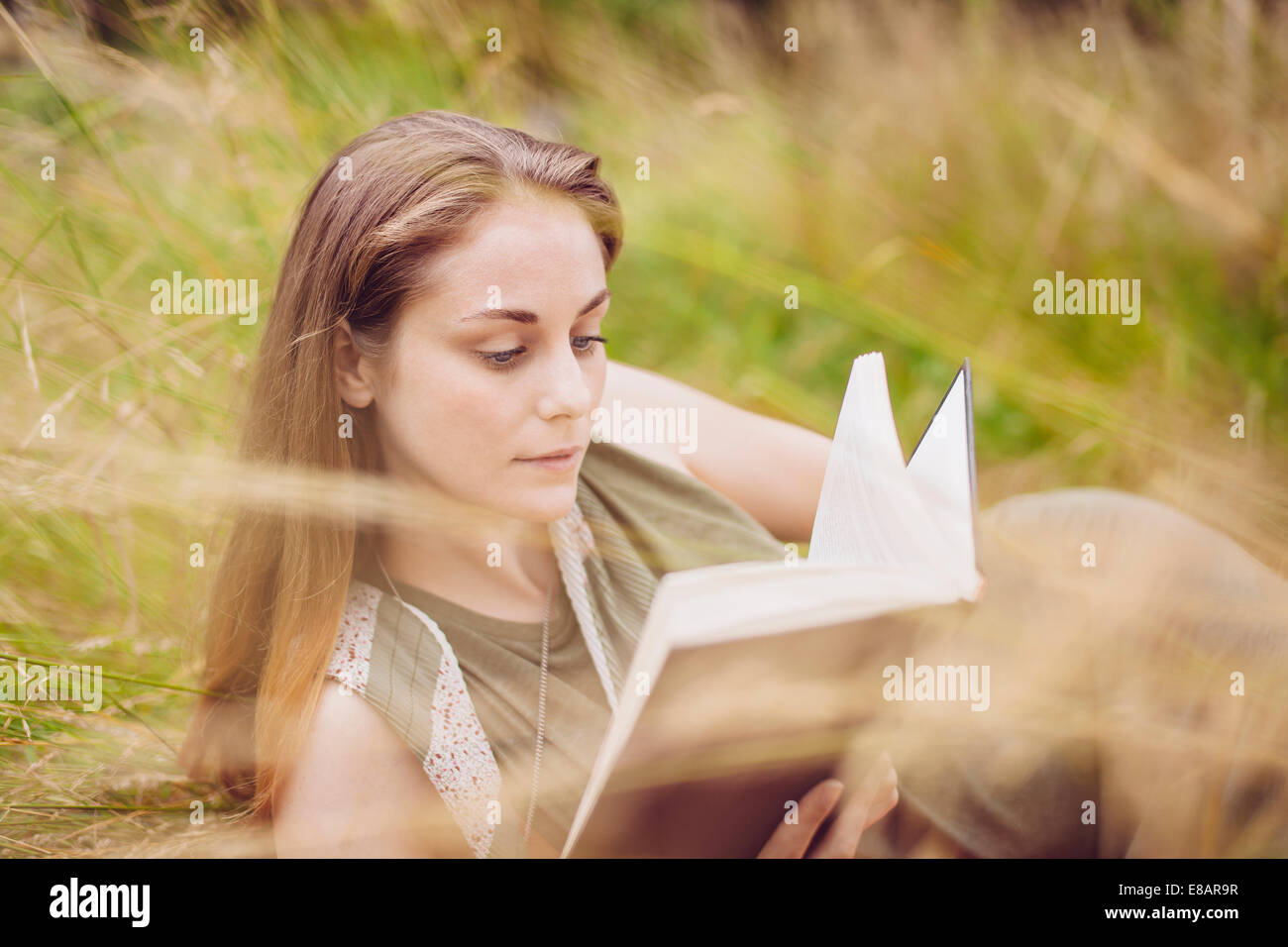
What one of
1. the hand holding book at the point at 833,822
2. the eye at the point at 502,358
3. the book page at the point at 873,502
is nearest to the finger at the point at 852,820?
the hand holding book at the point at 833,822

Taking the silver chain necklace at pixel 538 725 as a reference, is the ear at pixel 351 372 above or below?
above

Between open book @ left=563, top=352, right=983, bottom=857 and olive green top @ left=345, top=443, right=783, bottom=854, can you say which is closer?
open book @ left=563, top=352, right=983, bottom=857

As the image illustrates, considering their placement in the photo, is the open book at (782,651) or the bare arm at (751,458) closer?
the open book at (782,651)

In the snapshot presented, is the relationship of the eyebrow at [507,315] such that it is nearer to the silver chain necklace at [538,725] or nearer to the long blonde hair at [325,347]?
the long blonde hair at [325,347]

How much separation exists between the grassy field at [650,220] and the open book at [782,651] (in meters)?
0.30

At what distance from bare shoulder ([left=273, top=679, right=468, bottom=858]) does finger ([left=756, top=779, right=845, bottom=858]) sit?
276 mm

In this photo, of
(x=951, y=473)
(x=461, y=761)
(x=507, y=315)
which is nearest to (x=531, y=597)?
(x=461, y=761)

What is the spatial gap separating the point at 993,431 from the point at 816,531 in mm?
295

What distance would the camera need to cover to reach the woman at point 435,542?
71 cm

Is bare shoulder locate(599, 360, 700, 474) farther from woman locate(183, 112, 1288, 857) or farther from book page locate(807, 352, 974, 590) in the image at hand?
book page locate(807, 352, 974, 590)

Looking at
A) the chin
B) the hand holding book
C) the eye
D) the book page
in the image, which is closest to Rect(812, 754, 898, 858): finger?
the hand holding book

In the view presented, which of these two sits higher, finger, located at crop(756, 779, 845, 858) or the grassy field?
the grassy field

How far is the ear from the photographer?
74cm

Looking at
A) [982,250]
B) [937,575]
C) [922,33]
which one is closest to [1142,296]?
[982,250]
